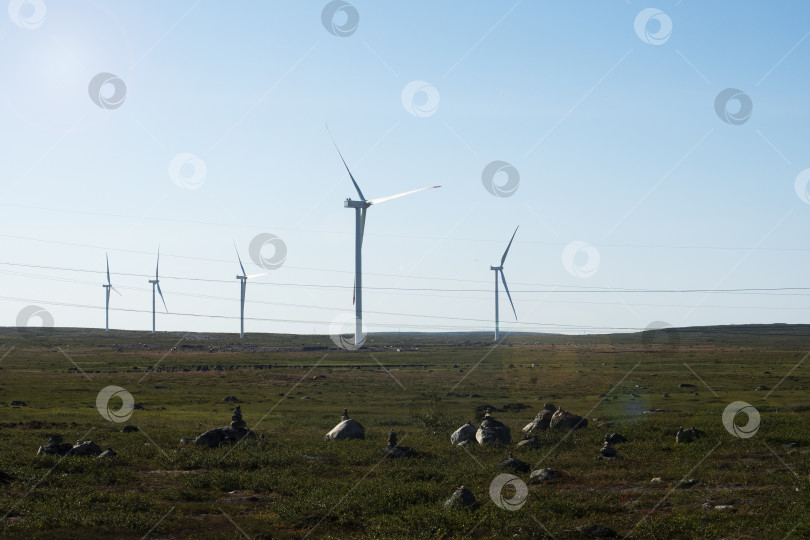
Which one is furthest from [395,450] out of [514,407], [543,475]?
[514,407]

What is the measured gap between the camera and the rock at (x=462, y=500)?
26125mm

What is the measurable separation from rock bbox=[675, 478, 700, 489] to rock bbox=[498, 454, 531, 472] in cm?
590

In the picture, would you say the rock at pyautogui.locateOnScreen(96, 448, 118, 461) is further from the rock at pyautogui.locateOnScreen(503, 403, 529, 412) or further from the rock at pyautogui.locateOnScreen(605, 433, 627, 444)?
the rock at pyautogui.locateOnScreen(503, 403, 529, 412)

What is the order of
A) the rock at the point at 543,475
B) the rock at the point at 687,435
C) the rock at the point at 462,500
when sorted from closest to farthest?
the rock at the point at 462,500 → the rock at the point at 543,475 → the rock at the point at 687,435

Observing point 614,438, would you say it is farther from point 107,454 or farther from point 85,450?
point 85,450

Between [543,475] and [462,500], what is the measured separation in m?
5.75

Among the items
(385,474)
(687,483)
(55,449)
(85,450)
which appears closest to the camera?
(687,483)

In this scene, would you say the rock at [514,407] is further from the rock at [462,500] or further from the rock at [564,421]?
the rock at [462,500]

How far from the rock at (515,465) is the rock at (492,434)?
20.0 ft

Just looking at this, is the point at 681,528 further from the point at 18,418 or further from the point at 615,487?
the point at 18,418

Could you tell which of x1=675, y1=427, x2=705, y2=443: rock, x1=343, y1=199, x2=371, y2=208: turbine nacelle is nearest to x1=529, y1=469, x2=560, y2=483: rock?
x1=675, y1=427, x2=705, y2=443: rock

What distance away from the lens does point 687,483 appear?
2966 centimetres

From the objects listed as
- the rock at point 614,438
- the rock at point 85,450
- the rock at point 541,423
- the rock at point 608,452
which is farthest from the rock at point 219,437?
the rock at point 614,438

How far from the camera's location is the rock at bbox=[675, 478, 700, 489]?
2922 cm
